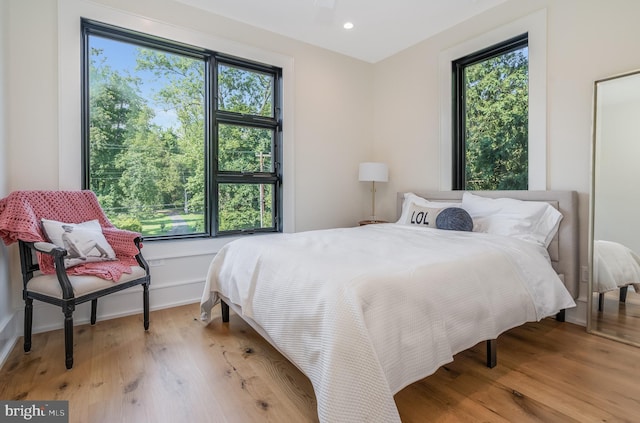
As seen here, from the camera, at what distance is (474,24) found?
321 cm

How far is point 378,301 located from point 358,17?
3022mm

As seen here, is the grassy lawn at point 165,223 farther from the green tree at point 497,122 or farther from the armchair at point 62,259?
the green tree at point 497,122

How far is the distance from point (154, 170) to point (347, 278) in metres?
2.42

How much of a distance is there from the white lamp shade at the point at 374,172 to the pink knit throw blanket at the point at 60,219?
8.46 ft

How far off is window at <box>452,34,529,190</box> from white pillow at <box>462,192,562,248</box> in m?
0.49

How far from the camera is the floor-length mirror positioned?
2213 mm

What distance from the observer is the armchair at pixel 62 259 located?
1.89m

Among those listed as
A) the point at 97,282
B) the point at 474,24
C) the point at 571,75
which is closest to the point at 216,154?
the point at 97,282

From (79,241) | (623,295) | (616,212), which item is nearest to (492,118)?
(616,212)

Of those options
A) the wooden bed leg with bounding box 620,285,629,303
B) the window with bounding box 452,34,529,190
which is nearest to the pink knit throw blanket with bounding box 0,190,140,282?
the window with bounding box 452,34,529,190

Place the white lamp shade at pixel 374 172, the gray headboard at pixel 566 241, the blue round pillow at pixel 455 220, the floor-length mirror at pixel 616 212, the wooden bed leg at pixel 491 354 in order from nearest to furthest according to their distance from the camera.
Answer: the wooden bed leg at pixel 491 354
the floor-length mirror at pixel 616 212
the gray headboard at pixel 566 241
the blue round pillow at pixel 455 220
the white lamp shade at pixel 374 172

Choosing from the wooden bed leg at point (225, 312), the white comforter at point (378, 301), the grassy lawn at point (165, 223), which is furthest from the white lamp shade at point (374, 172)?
the wooden bed leg at point (225, 312)

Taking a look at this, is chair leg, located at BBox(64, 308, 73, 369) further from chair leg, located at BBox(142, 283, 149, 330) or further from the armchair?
chair leg, located at BBox(142, 283, 149, 330)

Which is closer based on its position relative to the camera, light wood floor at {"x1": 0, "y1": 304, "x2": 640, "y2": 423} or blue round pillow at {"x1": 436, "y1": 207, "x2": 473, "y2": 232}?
light wood floor at {"x1": 0, "y1": 304, "x2": 640, "y2": 423}
